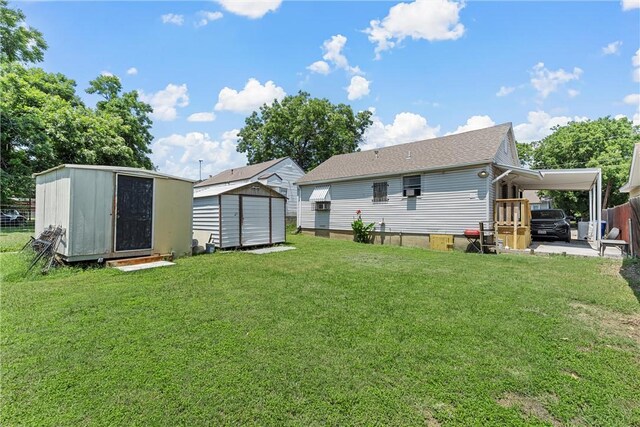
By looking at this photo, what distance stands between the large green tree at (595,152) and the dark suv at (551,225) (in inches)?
558

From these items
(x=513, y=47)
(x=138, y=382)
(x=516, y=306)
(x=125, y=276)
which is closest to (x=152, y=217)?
(x=125, y=276)

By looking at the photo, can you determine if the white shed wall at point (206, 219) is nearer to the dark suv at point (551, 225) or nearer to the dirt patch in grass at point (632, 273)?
the dirt patch in grass at point (632, 273)

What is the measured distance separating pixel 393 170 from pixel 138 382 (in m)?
12.2

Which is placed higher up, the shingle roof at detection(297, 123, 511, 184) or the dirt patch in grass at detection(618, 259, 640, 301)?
the shingle roof at detection(297, 123, 511, 184)

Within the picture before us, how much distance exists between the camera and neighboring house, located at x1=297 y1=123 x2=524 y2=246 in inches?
425

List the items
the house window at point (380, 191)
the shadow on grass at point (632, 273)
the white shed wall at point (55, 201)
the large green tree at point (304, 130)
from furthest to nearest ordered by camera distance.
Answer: the large green tree at point (304, 130)
the house window at point (380, 191)
the white shed wall at point (55, 201)
the shadow on grass at point (632, 273)

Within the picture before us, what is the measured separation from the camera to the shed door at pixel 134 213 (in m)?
7.26

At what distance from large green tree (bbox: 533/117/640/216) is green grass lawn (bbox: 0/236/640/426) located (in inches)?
944

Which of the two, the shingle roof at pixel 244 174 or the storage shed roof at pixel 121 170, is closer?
the storage shed roof at pixel 121 170

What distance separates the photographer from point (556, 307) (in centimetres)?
440

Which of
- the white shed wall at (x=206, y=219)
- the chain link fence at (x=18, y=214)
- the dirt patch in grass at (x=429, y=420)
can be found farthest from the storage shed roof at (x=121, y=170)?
the chain link fence at (x=18, y=214)

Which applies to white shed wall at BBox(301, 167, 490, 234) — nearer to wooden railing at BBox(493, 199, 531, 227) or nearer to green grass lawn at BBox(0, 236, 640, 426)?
wooden railing at BBox(493, 199, 531, 227)

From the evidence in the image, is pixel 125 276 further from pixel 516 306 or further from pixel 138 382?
pixel 516 306

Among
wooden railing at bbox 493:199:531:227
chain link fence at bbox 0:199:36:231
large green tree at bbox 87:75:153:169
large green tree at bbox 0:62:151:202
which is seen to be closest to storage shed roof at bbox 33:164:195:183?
wooden railing at bbox 493:199:531:227
